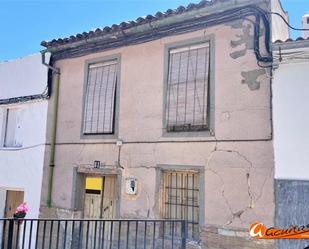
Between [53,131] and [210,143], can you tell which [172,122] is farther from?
[53,131]

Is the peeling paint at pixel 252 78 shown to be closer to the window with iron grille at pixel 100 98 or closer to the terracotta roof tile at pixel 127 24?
the terracotta roof tile at pixel 127 24

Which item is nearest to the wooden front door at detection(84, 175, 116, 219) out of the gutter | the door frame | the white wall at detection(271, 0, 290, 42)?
the door frame

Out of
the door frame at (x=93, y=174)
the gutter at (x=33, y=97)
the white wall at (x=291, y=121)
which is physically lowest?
the door frame at (x=93, y=174)

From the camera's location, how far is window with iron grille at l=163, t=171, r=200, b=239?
6855 mm

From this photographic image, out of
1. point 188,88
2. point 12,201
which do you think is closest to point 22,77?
point 12,201

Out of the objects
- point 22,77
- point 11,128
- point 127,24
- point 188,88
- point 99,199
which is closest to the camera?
point 188,88

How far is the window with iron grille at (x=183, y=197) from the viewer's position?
686 cm

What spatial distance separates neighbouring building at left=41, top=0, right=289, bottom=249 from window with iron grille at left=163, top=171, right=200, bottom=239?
0.02 m

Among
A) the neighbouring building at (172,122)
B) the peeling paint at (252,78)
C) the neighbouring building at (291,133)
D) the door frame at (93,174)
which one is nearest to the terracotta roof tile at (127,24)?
the neighbouring building at (172,122)

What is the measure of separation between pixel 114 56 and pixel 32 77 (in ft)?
10.5

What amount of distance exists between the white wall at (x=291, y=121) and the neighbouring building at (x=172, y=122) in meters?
0.18

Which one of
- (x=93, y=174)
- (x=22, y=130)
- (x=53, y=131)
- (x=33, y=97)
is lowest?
(x=93, y=174)

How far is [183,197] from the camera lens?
704 cm

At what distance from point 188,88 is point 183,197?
238cm
